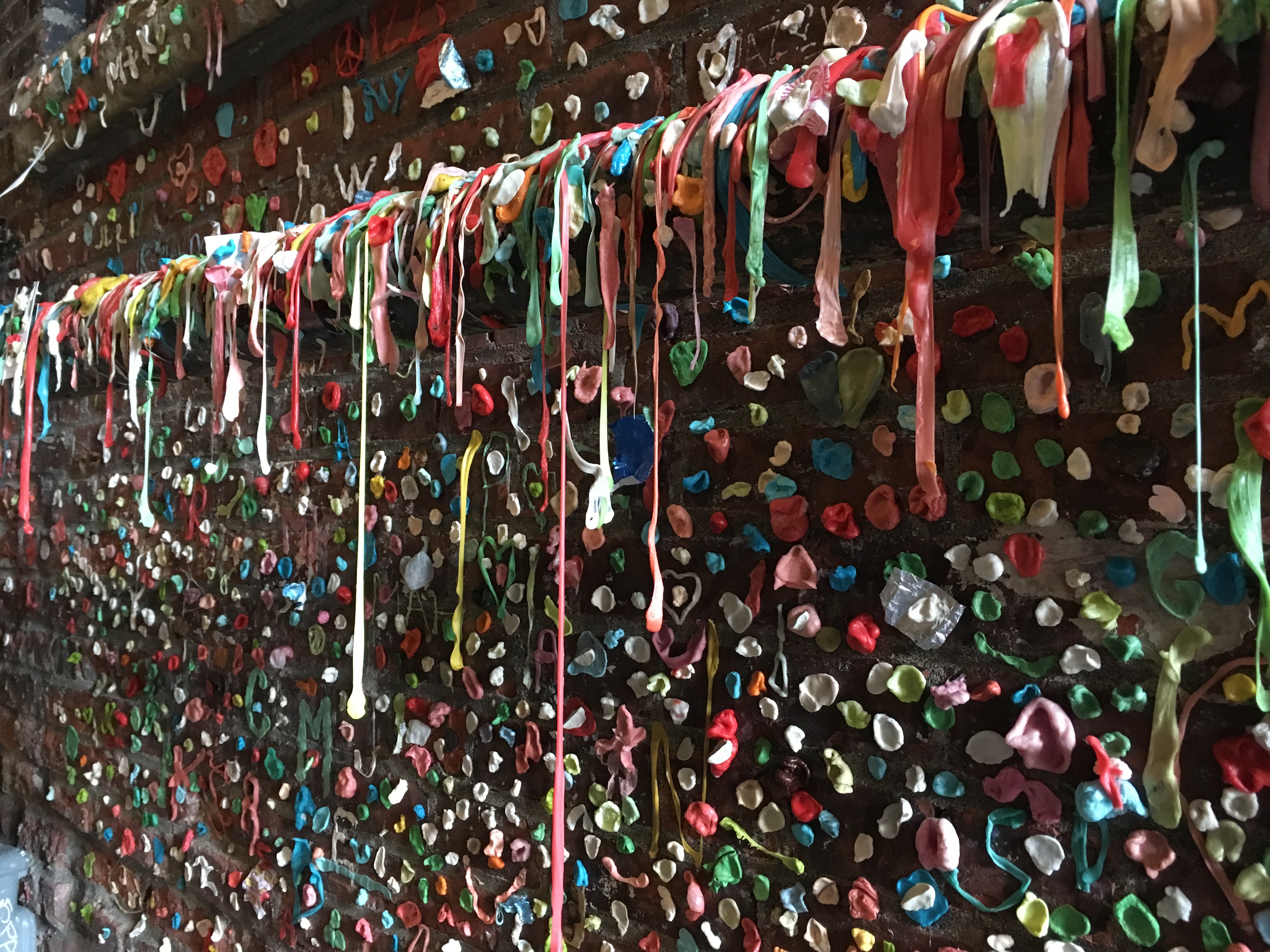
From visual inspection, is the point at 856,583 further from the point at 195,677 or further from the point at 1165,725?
the point at 195,677

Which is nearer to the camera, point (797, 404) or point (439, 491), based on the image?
point (797, 404)

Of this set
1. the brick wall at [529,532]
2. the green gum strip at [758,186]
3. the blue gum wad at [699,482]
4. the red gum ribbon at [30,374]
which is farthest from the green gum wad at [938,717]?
the red gum ribbon at [30,374]

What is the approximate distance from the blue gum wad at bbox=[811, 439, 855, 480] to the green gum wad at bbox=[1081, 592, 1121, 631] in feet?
0.52

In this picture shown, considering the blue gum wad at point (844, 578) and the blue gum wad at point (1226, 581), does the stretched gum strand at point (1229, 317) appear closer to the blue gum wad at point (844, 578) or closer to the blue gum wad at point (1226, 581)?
the blue gum wad at point (1226, 581)

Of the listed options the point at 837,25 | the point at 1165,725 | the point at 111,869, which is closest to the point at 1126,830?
the point at 1165,725

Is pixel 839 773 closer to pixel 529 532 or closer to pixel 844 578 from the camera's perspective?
pixel 844 578

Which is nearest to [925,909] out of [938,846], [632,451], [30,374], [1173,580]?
[938,846]

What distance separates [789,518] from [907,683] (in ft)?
0.43

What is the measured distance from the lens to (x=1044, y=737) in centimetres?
47

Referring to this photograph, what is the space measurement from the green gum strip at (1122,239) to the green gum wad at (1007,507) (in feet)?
0.75

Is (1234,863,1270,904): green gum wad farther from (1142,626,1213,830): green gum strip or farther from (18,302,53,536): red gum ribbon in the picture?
(18,302,53,536): red gum ribbon

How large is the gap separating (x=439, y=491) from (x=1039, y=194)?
598 millimetres

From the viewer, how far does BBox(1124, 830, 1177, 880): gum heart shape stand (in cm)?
45

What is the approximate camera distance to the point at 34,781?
1.28 metres
